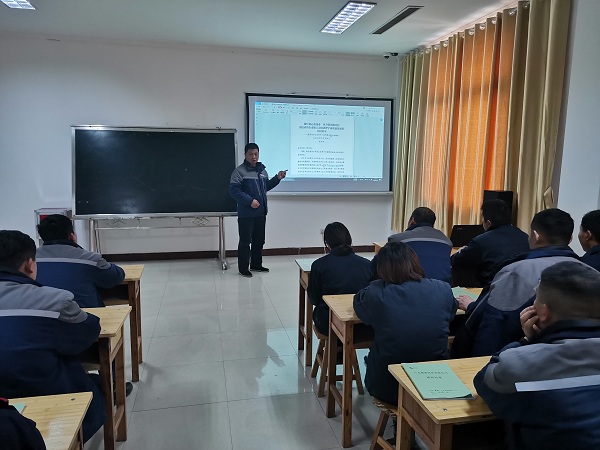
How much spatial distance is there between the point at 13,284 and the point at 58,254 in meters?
0.79

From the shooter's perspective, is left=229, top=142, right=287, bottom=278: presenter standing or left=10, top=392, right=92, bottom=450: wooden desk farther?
left=229, top=142, right=287, bottom=278: presenter standing

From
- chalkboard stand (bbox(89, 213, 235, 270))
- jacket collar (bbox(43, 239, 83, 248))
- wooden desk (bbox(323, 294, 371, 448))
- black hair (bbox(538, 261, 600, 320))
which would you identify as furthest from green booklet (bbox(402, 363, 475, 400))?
chalkboard stand (bbox(89, 213, 235, 270))

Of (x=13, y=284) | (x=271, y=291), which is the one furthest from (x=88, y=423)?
(x=271, y=291)

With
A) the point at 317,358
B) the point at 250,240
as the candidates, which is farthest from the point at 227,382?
the point at 250,240

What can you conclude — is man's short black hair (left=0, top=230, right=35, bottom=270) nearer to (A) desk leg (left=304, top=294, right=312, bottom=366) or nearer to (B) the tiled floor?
(B) the tiled floor

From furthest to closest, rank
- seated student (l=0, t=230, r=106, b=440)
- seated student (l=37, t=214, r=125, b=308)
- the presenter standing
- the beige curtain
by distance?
the presenter standing < the beige curtain < seated student (l=37, t=214, r=125, b=308) < seated student (l=0, t=230, r=106, b=440)

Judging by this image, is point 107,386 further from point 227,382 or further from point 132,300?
point 227,382

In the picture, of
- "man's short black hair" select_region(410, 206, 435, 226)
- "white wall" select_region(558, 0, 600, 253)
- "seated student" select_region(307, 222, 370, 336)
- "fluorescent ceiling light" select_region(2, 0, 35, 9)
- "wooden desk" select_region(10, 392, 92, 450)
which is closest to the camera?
"wooden desk" select_region(10, 392, 92, 450)

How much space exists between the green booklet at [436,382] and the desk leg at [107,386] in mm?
1294

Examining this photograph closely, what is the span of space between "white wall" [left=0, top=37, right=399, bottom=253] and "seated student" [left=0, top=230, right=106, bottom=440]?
13.4ft

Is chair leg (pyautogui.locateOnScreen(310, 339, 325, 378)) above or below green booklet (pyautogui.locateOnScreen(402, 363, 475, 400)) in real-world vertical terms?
below

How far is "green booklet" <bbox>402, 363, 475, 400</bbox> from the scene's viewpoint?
1.38 m

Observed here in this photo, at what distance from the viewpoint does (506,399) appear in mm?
1189

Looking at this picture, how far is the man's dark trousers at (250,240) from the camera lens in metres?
5.42
